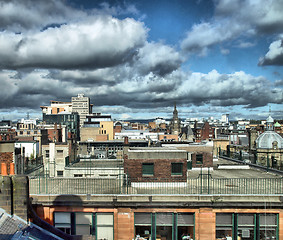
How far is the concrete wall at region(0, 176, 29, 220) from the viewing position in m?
9.78

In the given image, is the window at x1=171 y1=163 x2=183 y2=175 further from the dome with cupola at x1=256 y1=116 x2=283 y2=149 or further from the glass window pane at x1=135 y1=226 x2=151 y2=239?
the dome with cupola at x1=256 y1=116 x2=283 y2=149

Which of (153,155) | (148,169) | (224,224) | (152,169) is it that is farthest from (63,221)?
(224,224)

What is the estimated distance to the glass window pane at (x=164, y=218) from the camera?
56.5ft

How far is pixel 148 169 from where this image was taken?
2095 centimetres

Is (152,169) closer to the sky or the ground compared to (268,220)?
closer to the sky

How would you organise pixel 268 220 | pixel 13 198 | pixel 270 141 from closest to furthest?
1. pixel 13 198
2. pixel 268 220
3. pixel 270 141

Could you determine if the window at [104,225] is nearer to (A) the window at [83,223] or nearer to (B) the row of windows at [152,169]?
(A) the window at [83,223]

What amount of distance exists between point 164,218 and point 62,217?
6.16m

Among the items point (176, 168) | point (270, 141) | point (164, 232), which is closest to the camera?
point (164, 232)

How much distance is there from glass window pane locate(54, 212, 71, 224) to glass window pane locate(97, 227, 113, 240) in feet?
6.29

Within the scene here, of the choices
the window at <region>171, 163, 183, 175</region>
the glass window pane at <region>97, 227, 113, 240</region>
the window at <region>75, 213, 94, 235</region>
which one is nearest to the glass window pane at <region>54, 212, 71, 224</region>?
the window at <region>75, 213, 94, 235</region>

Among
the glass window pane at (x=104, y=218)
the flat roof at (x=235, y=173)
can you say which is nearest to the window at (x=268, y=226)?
the flat roof at (x=235, y=173)

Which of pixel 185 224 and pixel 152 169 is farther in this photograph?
pixel 152 169

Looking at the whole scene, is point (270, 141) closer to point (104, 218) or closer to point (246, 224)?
point (246, 224)
